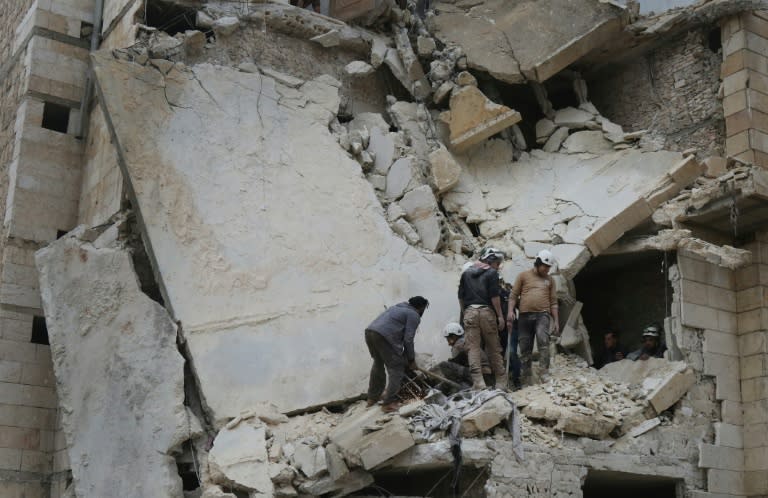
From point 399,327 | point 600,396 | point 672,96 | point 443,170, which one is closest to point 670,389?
point 600,396

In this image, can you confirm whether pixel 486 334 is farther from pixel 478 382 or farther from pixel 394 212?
pixel 394 212

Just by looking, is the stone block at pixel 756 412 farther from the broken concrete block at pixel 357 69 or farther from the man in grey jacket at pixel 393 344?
the broken concrete block at pixel 357 69

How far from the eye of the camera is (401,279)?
1161 centimetres

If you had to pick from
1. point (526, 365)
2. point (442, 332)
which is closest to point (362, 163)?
point (442, 332)

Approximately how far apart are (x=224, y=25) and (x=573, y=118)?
4.63 meters

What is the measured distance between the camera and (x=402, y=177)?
12469 millimetres

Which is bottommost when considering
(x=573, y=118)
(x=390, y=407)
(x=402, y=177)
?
(x=390, y=407)

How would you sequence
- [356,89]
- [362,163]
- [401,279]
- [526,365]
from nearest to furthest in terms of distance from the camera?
[526,365] < [401,279] < [362,163] < [356,89]

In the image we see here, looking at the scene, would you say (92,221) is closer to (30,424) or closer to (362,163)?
(30,424)

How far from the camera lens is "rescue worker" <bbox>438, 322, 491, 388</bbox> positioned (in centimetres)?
1048

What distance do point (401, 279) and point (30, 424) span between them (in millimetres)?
4983

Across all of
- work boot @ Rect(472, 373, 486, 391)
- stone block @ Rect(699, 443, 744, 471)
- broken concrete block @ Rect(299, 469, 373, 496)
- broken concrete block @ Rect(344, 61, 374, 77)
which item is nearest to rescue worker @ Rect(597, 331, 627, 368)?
stone block @ Rect(699, 443, 744, 471)

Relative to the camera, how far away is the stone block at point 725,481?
35.3 feet

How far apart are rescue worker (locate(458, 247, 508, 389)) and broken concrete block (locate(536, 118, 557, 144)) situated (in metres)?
3.60
